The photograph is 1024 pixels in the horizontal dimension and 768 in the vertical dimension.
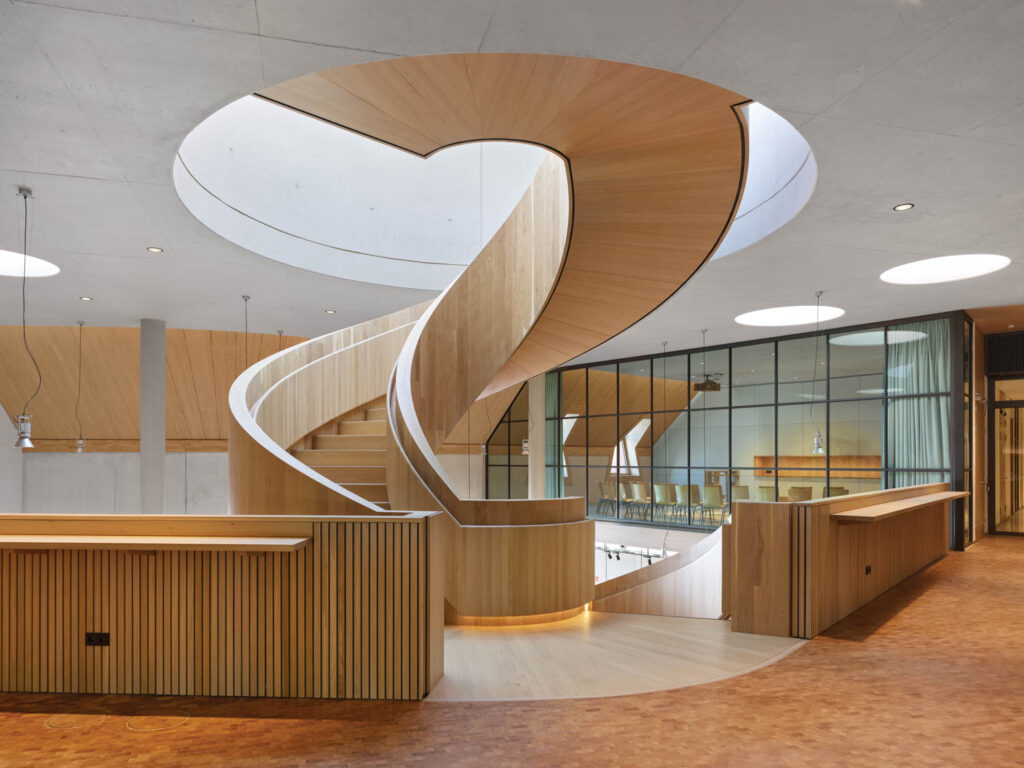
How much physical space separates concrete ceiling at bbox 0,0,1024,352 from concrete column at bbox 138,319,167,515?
11.5ft

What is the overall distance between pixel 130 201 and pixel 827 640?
21.6 ft

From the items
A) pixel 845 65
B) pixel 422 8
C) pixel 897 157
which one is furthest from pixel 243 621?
pixel 897 157

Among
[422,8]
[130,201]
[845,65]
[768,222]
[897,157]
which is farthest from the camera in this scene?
[768,222]

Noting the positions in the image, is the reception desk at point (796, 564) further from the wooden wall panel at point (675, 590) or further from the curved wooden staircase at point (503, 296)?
the wooden wall panel at point (675, 590)

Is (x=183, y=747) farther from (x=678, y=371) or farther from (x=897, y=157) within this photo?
(x=678, y=371)

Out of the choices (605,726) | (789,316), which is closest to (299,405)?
(605,726)

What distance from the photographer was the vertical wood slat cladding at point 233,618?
12.9 feet

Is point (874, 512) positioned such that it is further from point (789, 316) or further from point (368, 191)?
point (368, 191)

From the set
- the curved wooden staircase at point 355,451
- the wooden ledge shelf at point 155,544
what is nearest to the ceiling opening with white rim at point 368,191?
the curved wooden staircase at point 355,451

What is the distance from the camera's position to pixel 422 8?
10.6ft

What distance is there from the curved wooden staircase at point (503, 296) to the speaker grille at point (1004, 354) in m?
7.51

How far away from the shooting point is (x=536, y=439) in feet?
50.1

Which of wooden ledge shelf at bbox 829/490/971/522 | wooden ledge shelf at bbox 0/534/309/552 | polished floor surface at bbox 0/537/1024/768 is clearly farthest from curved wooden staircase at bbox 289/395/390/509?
wooden ledge shelf at bbox 829/490/971/522

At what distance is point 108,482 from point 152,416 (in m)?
5.96
